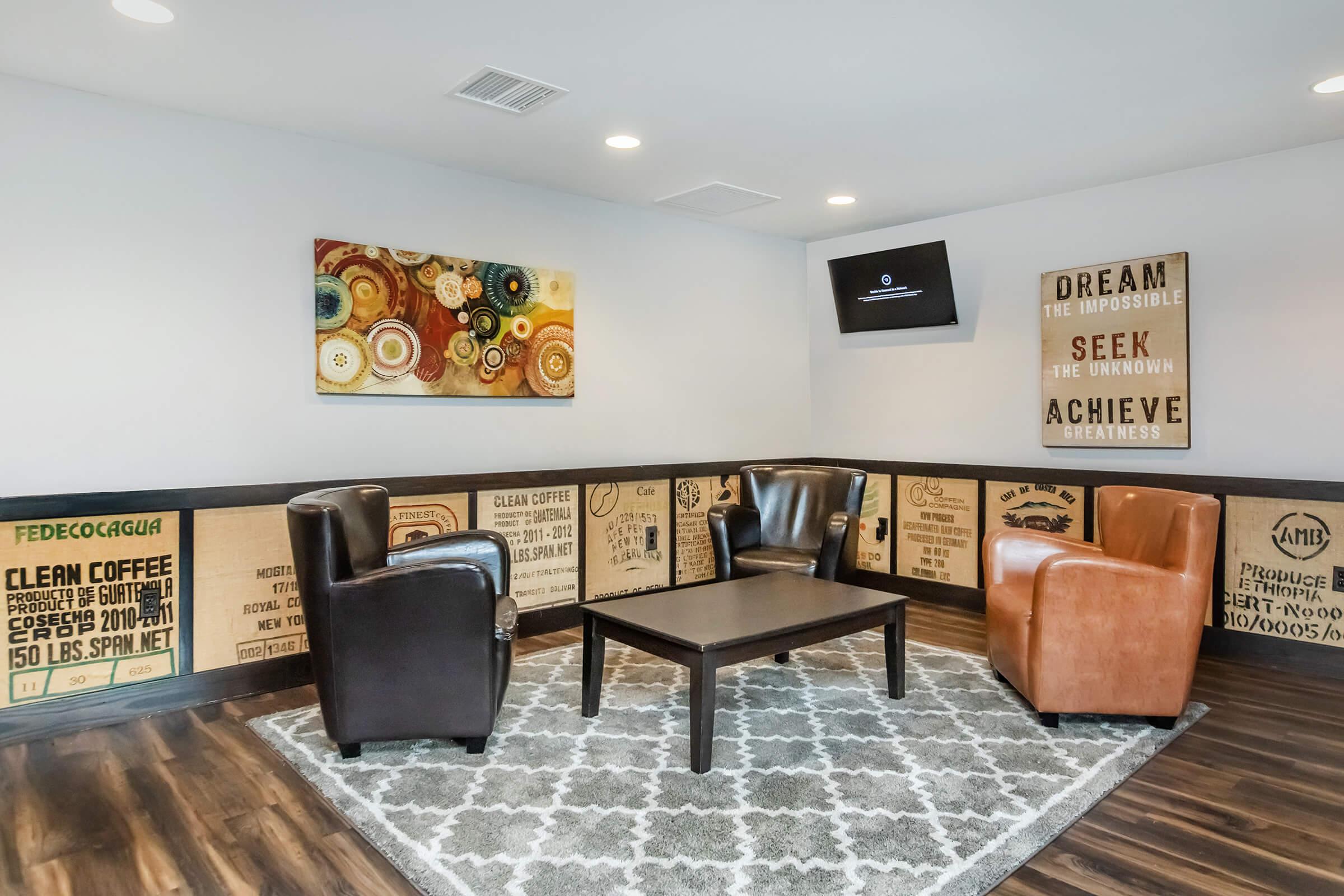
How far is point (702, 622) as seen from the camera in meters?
3.16

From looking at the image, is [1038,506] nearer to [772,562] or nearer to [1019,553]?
[1019,553]

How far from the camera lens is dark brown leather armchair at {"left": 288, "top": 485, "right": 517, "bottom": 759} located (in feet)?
9.57

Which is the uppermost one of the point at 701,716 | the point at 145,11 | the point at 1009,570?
the point at 145,11

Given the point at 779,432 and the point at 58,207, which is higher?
the point at 58,207

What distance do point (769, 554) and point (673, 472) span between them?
3.82ft

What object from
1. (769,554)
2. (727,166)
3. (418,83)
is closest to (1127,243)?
(727,166)

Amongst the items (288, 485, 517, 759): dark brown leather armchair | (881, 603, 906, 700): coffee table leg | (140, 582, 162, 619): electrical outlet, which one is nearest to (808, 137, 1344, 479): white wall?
(881, 603, 906, 700): coffee table leg

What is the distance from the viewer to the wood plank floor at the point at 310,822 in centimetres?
221

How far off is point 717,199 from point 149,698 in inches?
156

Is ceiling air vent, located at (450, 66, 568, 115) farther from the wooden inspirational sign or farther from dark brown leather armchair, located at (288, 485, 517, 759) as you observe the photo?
the wooden inspirational sign

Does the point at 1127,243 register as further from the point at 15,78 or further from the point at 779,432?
the point at 15,78

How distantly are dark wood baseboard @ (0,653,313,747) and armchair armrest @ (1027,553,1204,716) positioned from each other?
333 centimetres

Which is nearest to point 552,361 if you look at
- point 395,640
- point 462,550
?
point 462,550

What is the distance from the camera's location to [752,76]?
3.28 meters
